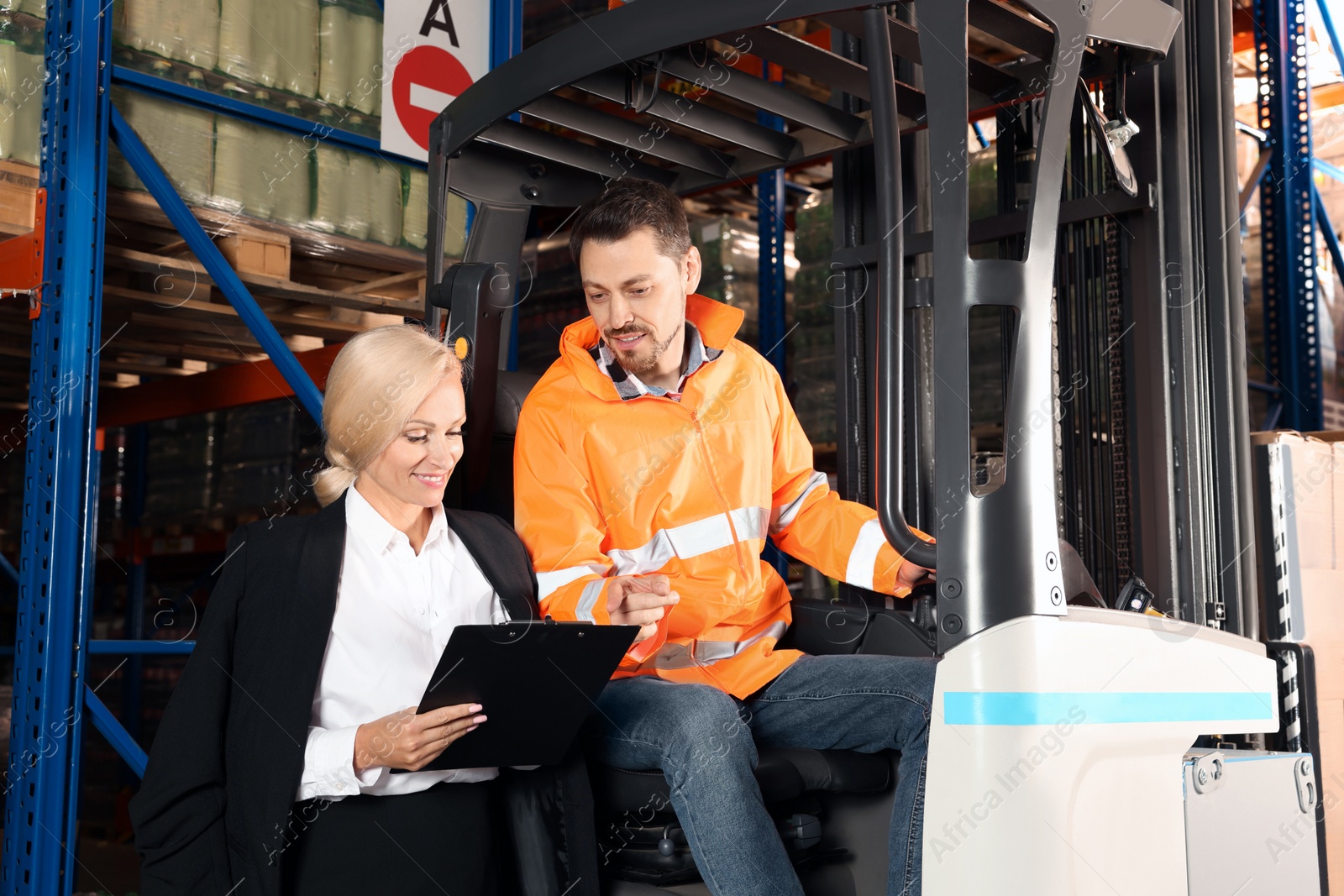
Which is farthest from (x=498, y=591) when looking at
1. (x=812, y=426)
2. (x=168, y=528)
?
(x=168, y=528)

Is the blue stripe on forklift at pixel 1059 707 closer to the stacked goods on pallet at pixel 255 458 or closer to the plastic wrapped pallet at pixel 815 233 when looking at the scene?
the plastic wrapped pallet at pixel 815 233

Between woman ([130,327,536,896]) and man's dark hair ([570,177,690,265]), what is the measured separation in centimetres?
Result: 49

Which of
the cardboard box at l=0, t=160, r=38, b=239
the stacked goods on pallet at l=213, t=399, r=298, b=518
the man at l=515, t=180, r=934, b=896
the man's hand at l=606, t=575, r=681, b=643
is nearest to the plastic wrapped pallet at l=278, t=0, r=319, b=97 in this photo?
the cardboard box at l=0, t=160, r=38, b=239

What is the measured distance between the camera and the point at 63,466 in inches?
127

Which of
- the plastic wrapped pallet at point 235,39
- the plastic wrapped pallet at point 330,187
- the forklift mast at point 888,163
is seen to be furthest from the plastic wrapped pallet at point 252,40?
the forklift mast at point 888,163

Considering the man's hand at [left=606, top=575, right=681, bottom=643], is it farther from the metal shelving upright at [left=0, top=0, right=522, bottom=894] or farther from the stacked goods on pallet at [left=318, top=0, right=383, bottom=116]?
the stacked goods on pallet at [left=318, top=0, right=383, bottom=116]

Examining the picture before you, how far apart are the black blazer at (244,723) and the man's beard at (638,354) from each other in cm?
75

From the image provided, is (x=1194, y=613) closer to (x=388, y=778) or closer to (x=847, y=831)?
(x=847, y=831)

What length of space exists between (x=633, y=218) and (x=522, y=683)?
1.10 meters

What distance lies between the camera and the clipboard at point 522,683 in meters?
1.88

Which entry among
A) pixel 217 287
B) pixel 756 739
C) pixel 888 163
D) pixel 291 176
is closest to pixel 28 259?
pixel 217 287

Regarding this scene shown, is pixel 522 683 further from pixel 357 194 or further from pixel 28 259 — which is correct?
pixel 357 194

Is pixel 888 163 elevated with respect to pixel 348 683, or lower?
elevated

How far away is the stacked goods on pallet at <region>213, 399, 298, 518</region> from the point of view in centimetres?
545
